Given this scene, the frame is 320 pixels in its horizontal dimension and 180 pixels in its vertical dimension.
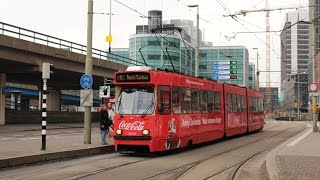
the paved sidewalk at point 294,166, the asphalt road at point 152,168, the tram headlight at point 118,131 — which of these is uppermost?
the tram headlight at point 118,131

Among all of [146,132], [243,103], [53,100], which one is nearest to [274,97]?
[53,100]

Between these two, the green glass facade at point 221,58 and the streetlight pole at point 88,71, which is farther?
the green glass facade at point 221,58

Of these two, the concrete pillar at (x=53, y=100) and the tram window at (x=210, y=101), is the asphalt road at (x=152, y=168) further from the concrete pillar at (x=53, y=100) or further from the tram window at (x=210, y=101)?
the concrete pillar at (x=53, y=100)

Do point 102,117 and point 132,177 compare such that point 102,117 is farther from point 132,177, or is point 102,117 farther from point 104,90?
point 132,177

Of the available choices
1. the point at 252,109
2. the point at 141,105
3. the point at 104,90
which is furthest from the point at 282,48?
the point at 141,105

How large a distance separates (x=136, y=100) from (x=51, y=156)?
3705mm

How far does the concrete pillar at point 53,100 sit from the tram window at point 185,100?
175 feet

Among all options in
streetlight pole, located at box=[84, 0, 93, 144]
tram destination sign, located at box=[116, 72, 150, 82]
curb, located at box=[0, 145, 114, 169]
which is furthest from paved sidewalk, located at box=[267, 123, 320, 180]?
streetlight pole, located at box=[84, 0, 93, 144]

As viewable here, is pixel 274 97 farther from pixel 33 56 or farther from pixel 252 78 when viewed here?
pixel 33 56

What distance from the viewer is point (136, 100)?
1847 cm

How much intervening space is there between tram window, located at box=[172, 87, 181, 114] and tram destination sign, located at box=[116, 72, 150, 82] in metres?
1.44

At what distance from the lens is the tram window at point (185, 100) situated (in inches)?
789

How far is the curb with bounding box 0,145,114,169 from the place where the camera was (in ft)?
48.6

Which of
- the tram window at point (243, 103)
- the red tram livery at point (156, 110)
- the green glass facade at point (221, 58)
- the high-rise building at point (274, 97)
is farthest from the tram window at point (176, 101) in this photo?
the high-rise building at point (274, 97)
